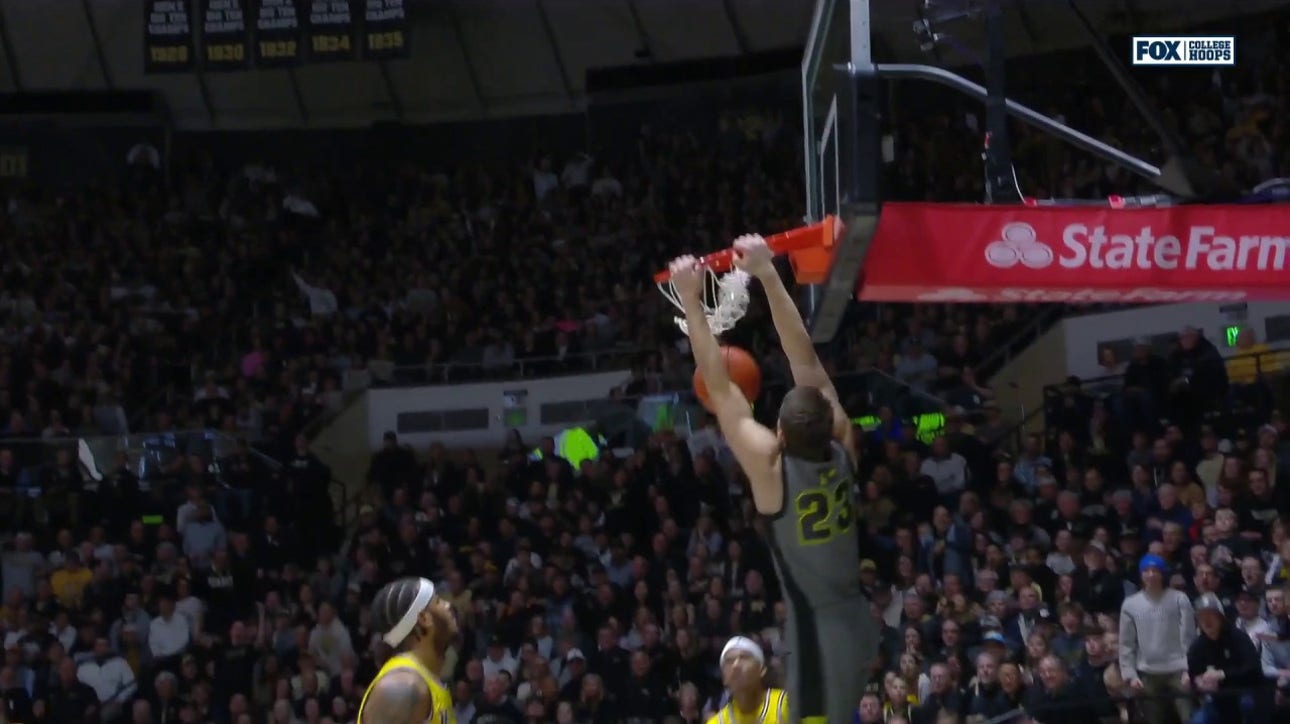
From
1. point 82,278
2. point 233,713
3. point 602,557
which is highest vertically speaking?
point 82,278

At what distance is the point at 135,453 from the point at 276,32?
5172 mm

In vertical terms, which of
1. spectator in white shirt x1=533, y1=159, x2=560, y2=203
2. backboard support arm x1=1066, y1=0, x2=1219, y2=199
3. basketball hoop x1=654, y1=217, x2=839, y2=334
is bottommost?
basketball hoop x1=654, y1=217, x2=839, y2=334

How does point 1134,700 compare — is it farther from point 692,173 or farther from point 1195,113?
point 692,173

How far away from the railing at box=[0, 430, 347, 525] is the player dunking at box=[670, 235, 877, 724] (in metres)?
13.9

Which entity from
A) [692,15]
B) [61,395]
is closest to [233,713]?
[61,395]

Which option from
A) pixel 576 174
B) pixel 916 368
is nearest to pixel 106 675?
pixel 916 368

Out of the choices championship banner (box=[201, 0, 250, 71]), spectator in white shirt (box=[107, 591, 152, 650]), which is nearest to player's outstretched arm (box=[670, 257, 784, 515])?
spectator in white shirt (box=[107, 591, 152, 650])

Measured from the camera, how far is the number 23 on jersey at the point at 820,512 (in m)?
5.22

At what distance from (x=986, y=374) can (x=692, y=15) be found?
9.60m

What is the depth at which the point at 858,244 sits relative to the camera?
315 inches

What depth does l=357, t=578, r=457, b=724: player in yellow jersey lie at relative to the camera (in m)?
5.17

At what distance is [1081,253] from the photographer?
9.65 metres

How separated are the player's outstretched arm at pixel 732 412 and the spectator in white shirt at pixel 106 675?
11642 mm

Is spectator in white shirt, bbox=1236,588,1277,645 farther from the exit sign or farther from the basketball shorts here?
the basketball shorts
